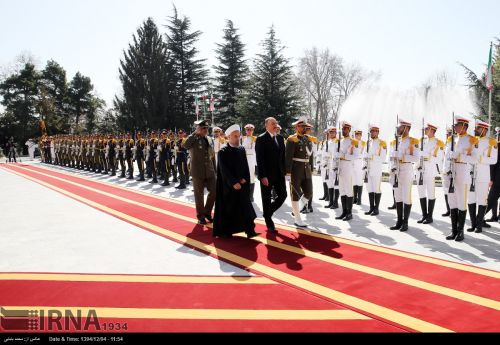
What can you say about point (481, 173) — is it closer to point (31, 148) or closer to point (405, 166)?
point (405, 166)

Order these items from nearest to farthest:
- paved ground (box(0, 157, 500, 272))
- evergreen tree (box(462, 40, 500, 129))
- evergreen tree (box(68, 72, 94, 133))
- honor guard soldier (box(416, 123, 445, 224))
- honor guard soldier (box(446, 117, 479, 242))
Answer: paved ground (box(0, 157, 500, 272)), honor guard soldier (box(446, 117, 479, 242)), honor guard soldier (box(416, 123, 445, 224)), evergreen tree (box(462, 40, 500, 129)), evergreen tree (box(68, 72, 94, 133))

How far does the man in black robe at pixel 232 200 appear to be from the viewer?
7.07 metres

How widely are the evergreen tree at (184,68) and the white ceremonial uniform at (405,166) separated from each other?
3544 centimetres

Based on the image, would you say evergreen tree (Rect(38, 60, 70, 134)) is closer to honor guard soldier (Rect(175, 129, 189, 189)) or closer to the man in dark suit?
honor guard soldier (Rect(175, 129, 189, 189))

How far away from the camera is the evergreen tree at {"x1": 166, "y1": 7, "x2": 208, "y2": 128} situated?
4169 cm

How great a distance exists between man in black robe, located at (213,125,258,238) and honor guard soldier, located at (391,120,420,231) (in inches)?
114

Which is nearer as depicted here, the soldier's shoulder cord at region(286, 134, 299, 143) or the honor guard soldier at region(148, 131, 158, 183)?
the soldier's shoulder cord at region(286, 134, 299, 143)

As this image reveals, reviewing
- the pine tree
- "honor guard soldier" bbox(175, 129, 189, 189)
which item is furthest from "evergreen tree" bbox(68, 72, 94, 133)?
"honor guard soldier" bbox(175, 129, 189, 189)

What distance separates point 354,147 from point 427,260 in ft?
13.0

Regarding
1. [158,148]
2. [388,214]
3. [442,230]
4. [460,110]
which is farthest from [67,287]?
[460,110]
